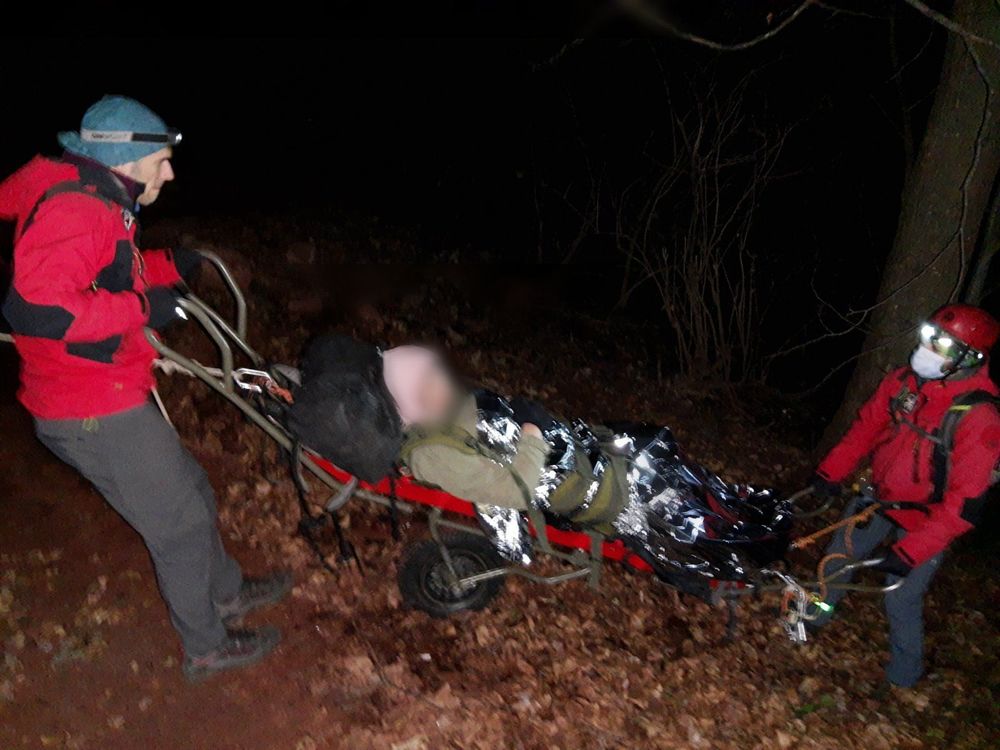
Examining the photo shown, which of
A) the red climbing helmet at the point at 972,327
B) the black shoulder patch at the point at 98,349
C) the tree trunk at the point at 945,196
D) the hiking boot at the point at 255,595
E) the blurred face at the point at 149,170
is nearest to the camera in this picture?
the black shoulder patch at the point at 98,349

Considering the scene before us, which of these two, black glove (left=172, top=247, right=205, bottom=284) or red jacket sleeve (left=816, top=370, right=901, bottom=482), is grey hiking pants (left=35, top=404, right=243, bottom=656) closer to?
black glove (left=172, top=247, right=205, bottom=284)

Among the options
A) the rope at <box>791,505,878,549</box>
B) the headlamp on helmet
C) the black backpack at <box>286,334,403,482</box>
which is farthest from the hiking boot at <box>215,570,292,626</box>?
the headlamp on helmet

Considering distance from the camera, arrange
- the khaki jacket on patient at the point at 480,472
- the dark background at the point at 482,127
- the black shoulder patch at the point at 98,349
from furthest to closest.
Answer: the dark background at the point at 482,127 < the khaki jacket on patient at the point at 480,472 < the black shoulder patch at the point at 98,349

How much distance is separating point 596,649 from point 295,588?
1.77m

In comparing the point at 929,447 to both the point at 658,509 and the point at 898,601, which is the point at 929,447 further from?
the point at 658,509

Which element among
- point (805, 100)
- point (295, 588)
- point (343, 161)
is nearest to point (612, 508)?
point (295, 588)

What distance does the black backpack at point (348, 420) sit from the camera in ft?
10.1

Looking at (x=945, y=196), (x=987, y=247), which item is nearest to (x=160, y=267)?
(x=945, y=196)

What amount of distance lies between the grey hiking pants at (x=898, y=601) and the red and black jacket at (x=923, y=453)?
0.85ft

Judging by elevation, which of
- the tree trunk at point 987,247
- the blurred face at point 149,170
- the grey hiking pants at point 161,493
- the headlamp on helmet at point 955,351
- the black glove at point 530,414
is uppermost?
the tree trunk at point 987,247

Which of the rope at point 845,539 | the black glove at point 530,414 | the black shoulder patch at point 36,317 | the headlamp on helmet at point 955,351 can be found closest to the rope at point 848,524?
the rope at point 845,539

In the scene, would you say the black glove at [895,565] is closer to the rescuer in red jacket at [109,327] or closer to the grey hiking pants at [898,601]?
the grey hiking pants at [898,601]

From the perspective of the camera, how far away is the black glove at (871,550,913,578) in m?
3.71

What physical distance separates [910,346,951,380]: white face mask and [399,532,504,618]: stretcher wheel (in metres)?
2.47
